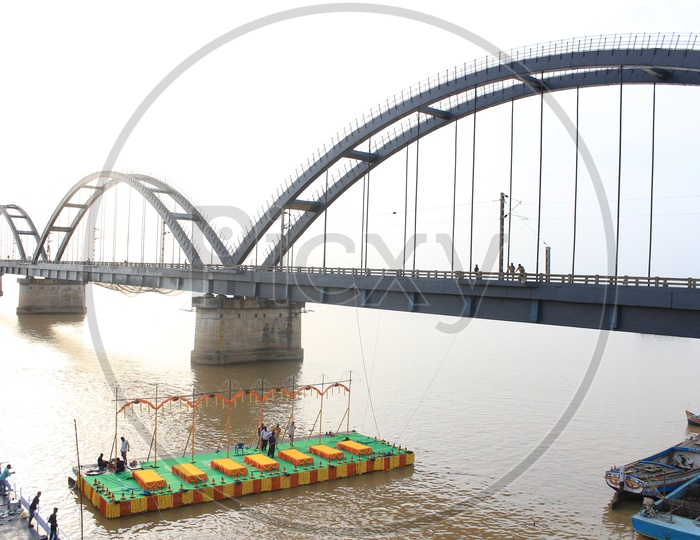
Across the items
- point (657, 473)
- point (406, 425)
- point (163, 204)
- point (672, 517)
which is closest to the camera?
point (672, 517)

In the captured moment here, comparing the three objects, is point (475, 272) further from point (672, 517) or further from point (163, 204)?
point (163, 204)

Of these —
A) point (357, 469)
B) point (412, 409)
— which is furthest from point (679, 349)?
point (357, 469)

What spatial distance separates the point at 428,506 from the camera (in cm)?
2217

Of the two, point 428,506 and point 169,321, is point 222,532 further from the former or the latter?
point 169,321

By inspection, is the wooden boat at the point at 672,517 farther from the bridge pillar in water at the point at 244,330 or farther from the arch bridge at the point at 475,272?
the bridge pillar in water at the point at 244,330

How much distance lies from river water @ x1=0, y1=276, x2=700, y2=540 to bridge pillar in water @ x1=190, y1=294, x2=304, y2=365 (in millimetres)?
1320

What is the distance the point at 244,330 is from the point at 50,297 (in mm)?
56858

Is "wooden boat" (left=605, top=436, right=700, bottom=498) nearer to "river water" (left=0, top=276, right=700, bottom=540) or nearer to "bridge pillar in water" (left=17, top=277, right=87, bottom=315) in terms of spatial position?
"river water" (left=0, top=276, right=700, bottom=540)

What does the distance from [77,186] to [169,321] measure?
25410mm

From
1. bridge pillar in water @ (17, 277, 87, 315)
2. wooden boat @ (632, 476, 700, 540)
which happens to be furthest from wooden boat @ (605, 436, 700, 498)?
bridge pillar in water @ (17, 277, 87, 315)

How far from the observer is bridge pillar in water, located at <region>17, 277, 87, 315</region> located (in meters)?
93.7

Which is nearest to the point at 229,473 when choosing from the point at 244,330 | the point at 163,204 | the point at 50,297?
the point at 244,330

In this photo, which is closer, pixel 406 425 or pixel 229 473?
pixel 229 473

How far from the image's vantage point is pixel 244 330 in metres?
51.5
